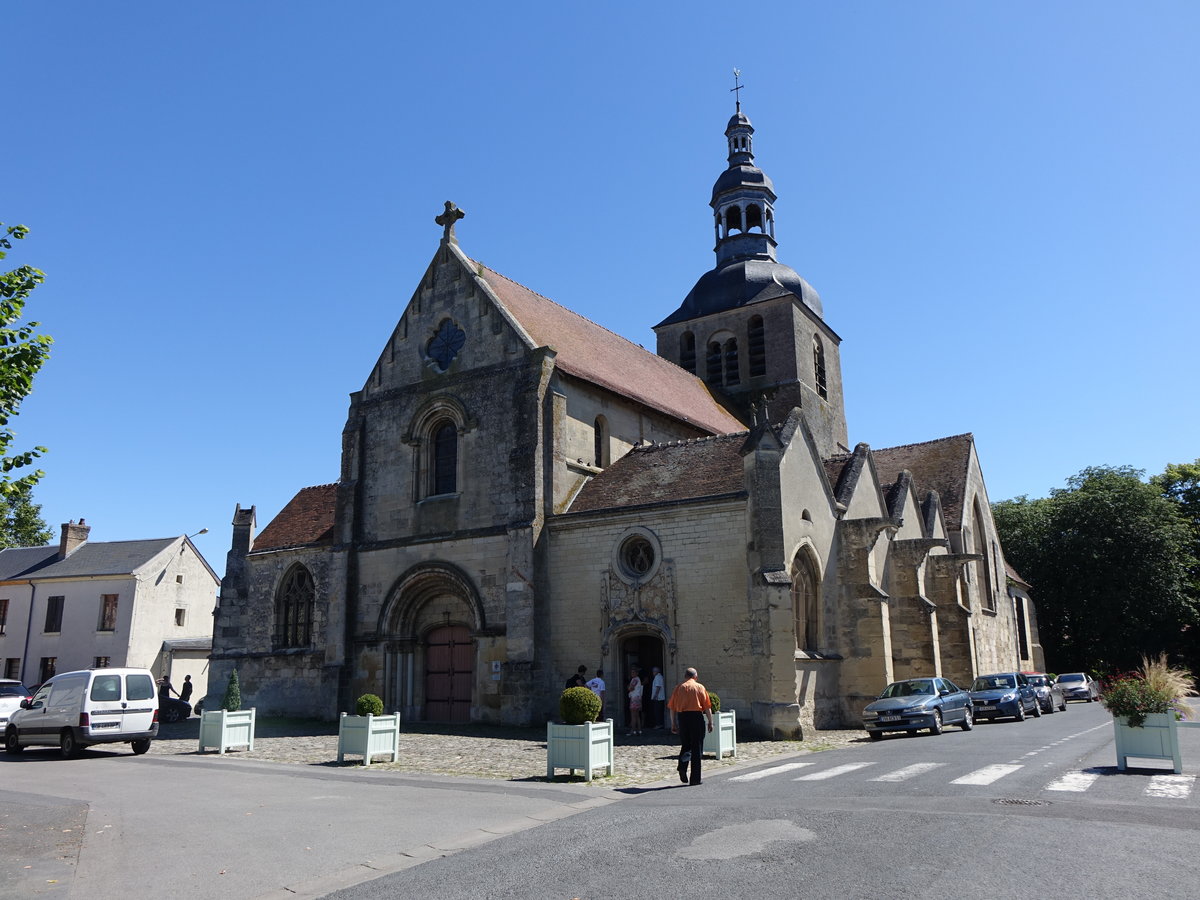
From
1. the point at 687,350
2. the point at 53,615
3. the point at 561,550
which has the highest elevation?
the point at 687,350

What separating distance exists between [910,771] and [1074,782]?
6.92ft

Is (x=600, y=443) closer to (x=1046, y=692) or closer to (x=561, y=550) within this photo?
(x=561, y=550)

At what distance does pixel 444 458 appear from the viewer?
25094 mm

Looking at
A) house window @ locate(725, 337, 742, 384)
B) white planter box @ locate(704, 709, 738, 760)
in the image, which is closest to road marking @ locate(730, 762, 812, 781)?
white planter box @ locate(704, 709, 738, 760)

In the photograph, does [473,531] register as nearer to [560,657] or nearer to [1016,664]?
[560,657]

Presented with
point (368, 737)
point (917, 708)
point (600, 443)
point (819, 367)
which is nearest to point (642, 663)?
point (917, 708)

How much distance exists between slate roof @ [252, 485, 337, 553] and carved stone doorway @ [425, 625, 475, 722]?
512cm

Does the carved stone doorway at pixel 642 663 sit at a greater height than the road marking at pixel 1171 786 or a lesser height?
greater

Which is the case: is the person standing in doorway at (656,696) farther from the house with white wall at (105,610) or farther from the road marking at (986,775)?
the house with white wall at (105,610)

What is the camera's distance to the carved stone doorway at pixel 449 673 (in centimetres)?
2347

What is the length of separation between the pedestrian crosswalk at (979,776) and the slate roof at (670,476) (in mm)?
7942

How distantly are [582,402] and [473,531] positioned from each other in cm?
452

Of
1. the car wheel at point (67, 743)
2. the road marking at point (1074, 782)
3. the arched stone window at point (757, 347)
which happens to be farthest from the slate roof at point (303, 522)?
the road marking at point (1074, 782)

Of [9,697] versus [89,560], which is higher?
[89,560]
